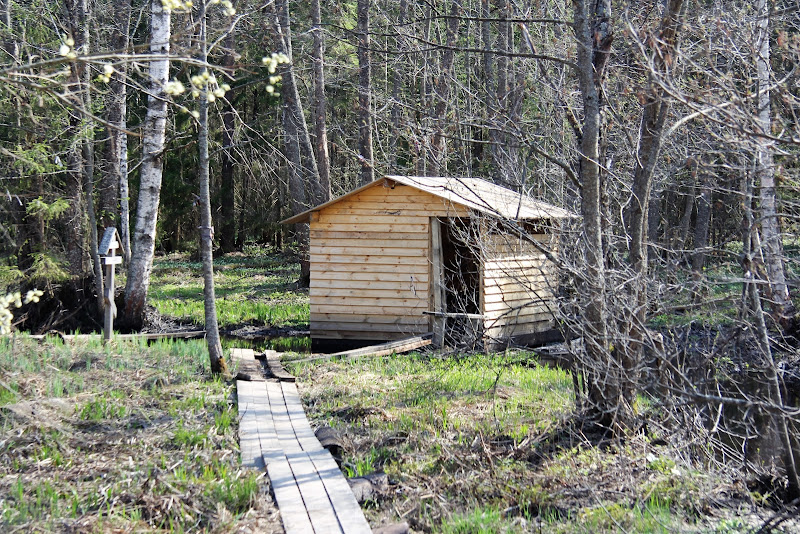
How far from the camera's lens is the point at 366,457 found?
6.58 metres

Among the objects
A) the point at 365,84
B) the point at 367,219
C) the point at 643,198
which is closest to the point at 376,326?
the point at 367,219

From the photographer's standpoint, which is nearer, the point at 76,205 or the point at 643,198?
the point at 643,198

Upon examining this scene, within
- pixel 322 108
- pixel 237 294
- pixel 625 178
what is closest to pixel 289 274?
pixel 237 294

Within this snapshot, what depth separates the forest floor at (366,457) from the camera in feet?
16.0

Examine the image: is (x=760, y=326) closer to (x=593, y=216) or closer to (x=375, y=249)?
(x=593, y=216)

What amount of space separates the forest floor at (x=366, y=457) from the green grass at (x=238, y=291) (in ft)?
23.0

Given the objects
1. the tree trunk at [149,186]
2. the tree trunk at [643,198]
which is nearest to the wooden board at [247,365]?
the tree trunk at [149,186]

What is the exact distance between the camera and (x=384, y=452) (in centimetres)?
674

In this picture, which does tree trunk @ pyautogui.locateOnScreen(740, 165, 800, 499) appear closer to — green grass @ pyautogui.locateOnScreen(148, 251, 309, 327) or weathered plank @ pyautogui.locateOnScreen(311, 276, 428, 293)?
weathered plank @ pyautogui.locateOnScreen(311, 276, 428, 293)

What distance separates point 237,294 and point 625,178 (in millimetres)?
13341

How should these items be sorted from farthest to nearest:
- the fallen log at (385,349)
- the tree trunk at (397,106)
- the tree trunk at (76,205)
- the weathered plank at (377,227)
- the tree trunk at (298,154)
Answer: the tree trunk at (298,154) → the tree trunk at (76,205) → the weathered plank at (377,227) → the fallen log at (385,349) → the tree trunk at (397,106)

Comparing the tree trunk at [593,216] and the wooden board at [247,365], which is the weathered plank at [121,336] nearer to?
the wooden board at [247,365]

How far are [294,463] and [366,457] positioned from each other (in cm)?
92

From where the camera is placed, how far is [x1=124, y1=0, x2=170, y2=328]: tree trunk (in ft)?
40.6
